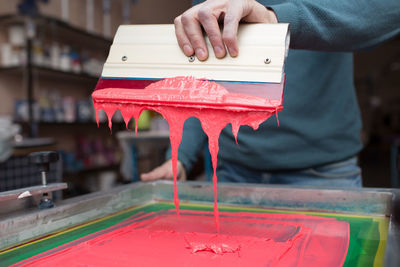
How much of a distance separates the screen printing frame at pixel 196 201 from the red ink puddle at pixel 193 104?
251mm

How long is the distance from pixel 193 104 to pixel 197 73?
2.6 inches

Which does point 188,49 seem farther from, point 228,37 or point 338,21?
point 338,21

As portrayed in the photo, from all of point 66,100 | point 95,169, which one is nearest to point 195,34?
point 66,100

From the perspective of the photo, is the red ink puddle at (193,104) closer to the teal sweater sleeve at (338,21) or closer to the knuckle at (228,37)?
the knuckle at (228,37)

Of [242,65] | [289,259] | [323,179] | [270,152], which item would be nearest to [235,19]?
[242,65]

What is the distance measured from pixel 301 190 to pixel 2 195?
27.5 inches

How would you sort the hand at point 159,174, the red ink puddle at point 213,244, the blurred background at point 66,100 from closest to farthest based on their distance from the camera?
the red ink puddle at point 213,244, the hand at point 159,174, the blurred background at point 66,100

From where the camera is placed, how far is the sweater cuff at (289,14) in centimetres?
77

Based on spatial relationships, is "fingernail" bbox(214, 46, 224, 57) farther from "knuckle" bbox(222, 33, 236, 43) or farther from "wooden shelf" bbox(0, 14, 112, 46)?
"wooden shelf" bbox(0, 14, 112, 46)

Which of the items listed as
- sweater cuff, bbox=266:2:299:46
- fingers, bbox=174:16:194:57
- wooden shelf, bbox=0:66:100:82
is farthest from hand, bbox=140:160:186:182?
wooden shelf, bbox=0:66:100:82

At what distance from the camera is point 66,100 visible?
3348 millimetres

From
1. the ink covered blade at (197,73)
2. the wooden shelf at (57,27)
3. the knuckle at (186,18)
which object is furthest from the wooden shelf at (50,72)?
the knuckle at (186,18)

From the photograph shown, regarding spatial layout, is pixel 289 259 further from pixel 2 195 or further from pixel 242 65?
pixel 2 195

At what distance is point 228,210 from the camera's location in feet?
3.16
